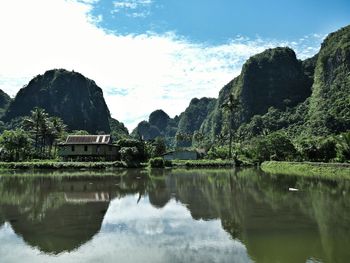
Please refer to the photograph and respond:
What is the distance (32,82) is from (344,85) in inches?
4934

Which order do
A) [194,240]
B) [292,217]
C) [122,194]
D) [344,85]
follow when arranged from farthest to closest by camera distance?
[344,85]
[122,194]
[292,217]
[194,240]

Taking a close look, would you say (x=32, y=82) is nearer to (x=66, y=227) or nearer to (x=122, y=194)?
(x=122, y=194)

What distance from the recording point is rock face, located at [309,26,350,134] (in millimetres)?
94562

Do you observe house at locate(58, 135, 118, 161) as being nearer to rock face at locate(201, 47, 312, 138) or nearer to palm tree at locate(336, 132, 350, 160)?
palm tree at locate(336, 132, 350, 160)

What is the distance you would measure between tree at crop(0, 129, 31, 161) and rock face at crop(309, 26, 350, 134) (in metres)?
70.1

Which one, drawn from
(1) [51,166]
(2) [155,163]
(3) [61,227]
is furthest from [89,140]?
(3) [61,227]

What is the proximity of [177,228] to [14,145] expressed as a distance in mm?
59970

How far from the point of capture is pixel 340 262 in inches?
408

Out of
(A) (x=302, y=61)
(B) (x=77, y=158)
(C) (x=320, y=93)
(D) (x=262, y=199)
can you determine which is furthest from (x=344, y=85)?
(D) (x=262, y=199)

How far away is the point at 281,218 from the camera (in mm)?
16672

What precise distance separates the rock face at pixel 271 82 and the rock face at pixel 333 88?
1684 centimetres

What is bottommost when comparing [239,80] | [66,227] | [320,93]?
[66,227]

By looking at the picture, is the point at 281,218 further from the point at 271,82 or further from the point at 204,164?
the point at 271,82

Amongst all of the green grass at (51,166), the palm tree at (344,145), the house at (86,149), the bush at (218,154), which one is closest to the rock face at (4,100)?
the house at (86,149)
